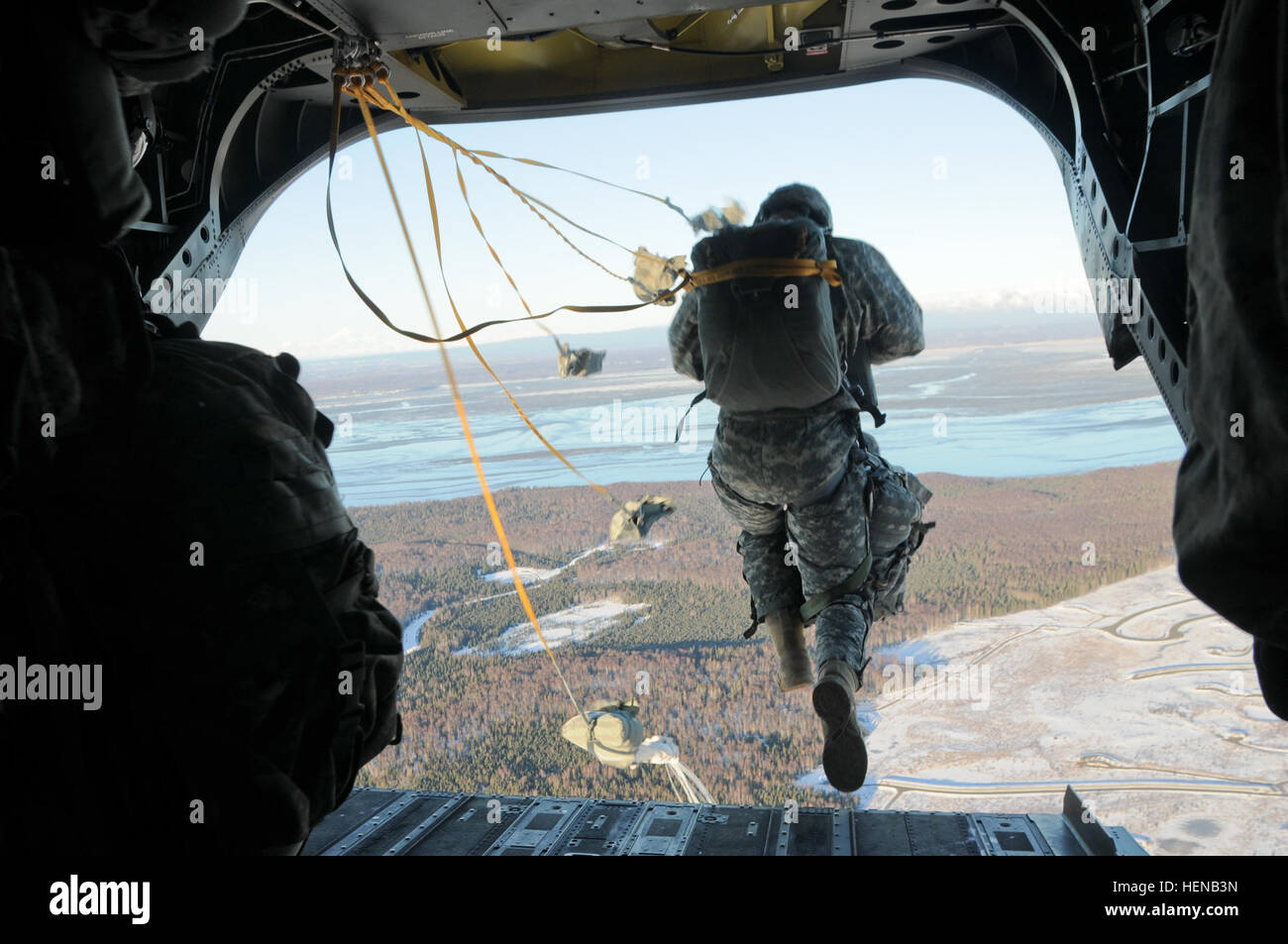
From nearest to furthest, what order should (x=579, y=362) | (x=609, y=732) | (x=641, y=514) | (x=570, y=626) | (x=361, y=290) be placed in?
(x=361, y=290), (x=579, y=362), (x=641, y=514), (x=609, y=732), (x=570, y=626)

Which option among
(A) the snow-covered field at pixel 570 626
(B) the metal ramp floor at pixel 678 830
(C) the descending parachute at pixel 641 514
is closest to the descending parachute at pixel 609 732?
(B) the metal ramp floor at pixel 678 830

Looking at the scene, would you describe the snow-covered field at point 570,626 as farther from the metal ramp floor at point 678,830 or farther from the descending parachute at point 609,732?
the metal ramp floor at point 678,830

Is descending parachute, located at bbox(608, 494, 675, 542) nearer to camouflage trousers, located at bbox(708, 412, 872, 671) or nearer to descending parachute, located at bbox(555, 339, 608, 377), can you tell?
descending parachute, located at bbox(555, 339, 608, 377)

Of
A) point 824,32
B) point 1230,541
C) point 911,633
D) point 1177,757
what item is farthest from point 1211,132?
point 911,633

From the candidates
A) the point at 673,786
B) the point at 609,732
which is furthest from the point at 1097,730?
the point at 609,732

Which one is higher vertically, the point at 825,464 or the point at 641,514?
the point at 825,464

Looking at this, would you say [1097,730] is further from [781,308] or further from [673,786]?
[781,308]

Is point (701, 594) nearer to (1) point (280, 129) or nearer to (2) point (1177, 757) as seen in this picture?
(2) point (1177, 757)

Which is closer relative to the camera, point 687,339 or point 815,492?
point 815,492
